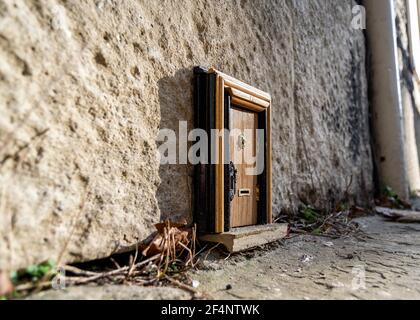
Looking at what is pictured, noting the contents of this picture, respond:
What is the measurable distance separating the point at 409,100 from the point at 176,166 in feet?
19.2

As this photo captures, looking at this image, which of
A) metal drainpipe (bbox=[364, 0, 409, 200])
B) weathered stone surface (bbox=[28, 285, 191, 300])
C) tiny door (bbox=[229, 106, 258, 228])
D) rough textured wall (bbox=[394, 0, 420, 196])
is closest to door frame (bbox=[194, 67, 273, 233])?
tiny door (bbox=[229, 106, 258, 228])

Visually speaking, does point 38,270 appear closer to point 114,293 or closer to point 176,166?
point 114,293

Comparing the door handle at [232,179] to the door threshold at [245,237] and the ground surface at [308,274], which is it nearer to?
the door threshold at [245,237]

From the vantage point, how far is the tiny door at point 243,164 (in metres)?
2.06

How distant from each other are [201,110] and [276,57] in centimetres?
118

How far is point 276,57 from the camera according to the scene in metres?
2.74

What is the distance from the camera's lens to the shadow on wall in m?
1.67

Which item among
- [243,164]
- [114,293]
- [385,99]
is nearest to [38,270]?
[114,293]

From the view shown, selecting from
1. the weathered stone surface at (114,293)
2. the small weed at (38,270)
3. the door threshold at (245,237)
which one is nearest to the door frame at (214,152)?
the door threshold at (245,237)

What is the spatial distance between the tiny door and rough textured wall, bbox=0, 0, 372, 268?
0.31m

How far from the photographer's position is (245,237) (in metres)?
1.83

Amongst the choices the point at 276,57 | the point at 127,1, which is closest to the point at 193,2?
the point at 127,1

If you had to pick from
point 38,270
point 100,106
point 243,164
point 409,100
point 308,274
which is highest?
point 409,100
